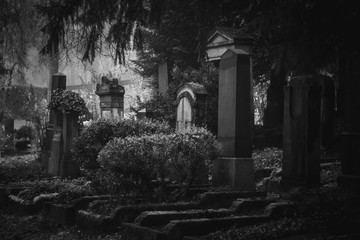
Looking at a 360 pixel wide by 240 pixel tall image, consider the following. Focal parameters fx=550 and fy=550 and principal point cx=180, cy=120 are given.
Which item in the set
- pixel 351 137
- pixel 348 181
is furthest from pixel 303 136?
pixel 348 181

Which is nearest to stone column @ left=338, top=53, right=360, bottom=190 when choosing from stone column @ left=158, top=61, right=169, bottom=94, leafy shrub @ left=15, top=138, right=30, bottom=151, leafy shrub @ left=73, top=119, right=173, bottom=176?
leafy shrub @ left=73, top=119, right=173, bottom=176

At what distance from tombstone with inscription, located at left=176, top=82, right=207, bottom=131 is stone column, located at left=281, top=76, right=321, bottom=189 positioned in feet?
18.0

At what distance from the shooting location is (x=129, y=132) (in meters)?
13.3

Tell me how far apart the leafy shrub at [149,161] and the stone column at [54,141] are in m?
5.71

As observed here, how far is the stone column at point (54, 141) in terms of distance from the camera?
49.7 feet

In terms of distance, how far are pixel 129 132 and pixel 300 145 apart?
16.2 feet

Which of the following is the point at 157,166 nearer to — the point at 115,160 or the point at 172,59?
the point at 115,160

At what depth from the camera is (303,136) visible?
962cm

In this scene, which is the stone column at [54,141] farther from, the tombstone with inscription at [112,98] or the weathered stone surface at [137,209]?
the weathered stone surface at [137,209]

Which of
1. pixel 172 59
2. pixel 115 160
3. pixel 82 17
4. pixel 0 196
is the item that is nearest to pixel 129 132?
pixel 0 196

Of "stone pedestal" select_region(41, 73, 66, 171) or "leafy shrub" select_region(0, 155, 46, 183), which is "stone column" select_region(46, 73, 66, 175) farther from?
"leafy shrub" select_region(0, 155, 46, 183)

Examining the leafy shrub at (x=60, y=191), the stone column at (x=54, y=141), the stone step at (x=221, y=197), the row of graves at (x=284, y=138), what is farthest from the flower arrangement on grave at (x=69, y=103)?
the stone step at (x=221, y=197)

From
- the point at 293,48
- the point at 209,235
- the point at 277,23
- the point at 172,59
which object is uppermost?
the point at 172,59

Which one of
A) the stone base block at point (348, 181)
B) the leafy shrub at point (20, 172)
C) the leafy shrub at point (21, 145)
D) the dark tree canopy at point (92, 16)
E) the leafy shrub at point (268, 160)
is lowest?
the leafy shrub at point (20, 172)
